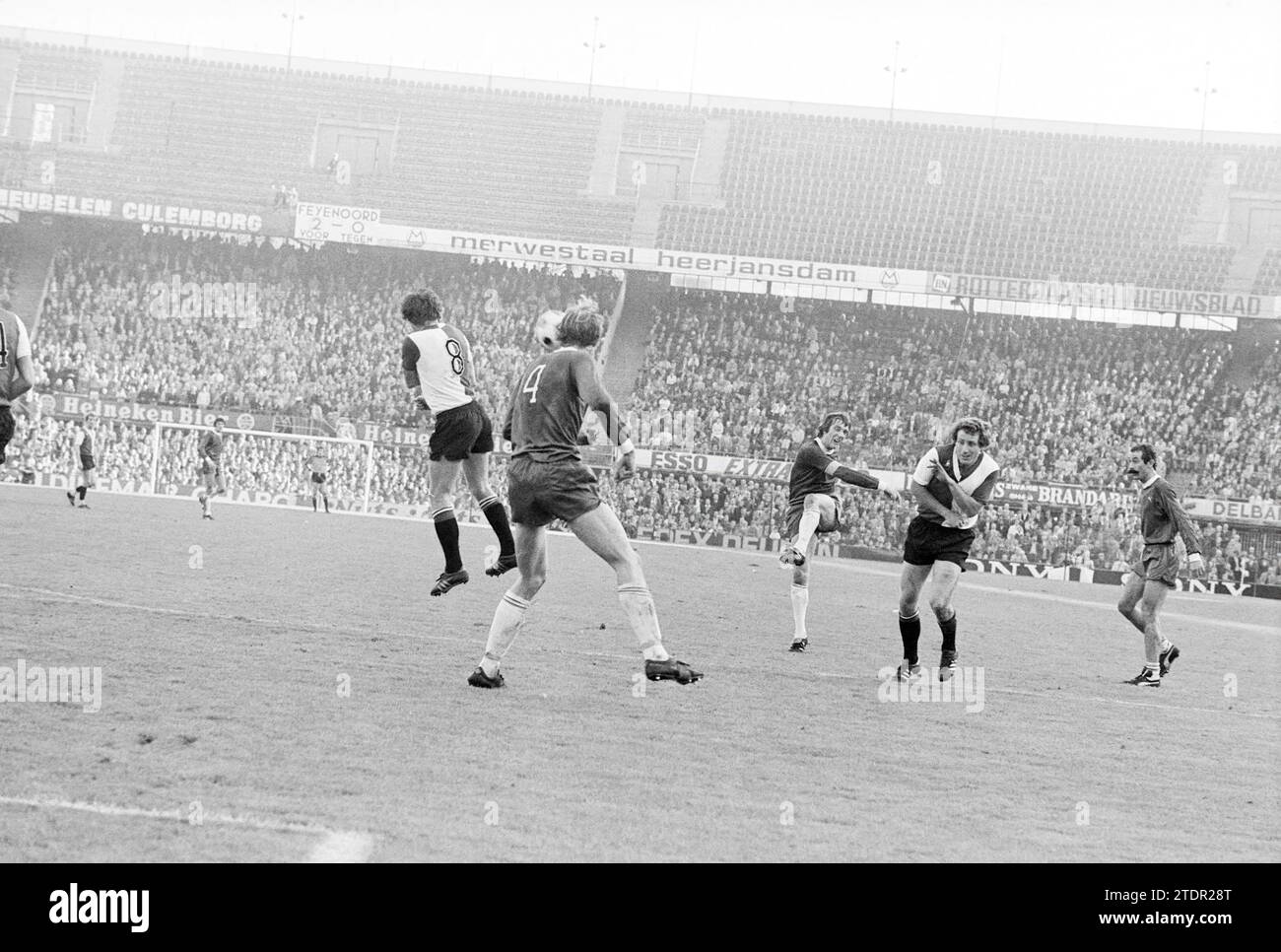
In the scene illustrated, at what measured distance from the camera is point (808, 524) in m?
13.7

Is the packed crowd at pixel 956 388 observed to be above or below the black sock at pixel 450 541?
above

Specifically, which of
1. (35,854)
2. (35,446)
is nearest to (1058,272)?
(35,446)

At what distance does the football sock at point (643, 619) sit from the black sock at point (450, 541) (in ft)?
10.4

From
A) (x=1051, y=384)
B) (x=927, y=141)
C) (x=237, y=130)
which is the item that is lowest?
(x=1051, y=384)

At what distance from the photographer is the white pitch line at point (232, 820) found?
4.89 m

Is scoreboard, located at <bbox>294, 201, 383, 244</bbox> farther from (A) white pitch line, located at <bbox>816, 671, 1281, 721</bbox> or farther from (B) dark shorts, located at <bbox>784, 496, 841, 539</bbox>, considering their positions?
(A) white pitch line, located at <bbox>816, 671, 1281, 721</bbox>

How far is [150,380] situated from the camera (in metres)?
39.5

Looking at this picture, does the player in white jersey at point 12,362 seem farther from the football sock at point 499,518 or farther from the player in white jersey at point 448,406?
the football sock at point 499,518

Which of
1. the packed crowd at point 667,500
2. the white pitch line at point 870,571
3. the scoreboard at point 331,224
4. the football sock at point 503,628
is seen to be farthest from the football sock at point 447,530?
the scoreboard at point 331,224

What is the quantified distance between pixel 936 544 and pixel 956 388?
32.8 metres

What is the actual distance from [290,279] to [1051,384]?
2568cm

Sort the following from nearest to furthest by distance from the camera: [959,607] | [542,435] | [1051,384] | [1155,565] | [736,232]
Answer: [542,435] < [1155,565] < [959,607] < [1051,384] < [736,232]

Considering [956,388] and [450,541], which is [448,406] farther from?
[956,388]

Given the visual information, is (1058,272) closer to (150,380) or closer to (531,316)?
(531,316)
